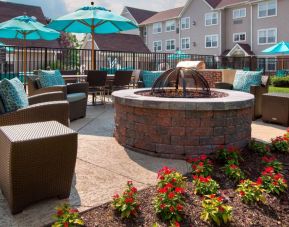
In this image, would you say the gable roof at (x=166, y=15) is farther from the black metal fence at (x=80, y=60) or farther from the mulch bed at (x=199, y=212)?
the mulch bed at (x=199, y=212)

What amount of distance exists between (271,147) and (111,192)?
2.66 m

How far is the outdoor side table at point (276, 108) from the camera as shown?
6.45 meters

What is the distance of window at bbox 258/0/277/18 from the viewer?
3019 cm

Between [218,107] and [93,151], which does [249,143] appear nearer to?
[218,107]

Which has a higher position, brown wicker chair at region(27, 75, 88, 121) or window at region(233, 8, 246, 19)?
window at region(233, 8, 246, 19)

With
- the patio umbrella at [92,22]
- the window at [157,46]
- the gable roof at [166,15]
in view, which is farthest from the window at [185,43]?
the patio umbrella at [92,22]

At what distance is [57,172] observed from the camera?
281 cm

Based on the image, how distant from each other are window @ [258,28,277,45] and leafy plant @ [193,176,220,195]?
30.3 metres

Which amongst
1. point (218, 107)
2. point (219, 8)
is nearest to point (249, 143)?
point (218, 107)

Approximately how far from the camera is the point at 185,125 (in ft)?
13.7

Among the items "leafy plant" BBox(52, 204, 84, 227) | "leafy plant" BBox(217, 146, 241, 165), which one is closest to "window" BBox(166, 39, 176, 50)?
"leafy plant" BBox(217, 146, 241, 165)

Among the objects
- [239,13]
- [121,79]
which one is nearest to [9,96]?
[121,79]

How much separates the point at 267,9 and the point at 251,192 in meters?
31.5

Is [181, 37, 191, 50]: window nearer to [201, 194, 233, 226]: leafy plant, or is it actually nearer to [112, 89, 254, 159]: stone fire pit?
[112, 89, 254, 159]: stone fire pit
